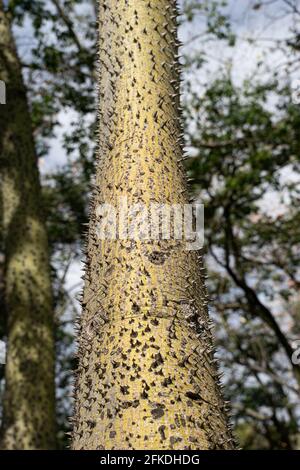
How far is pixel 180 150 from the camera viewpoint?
6.72ft

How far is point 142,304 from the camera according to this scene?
5.08 feet

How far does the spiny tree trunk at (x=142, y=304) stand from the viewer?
135 centimetres

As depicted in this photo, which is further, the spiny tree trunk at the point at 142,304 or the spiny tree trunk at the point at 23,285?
the spiny tree trunk at the point at 23,285

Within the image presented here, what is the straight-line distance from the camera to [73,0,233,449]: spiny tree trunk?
135 cm

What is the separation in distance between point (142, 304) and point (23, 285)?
4.03 m

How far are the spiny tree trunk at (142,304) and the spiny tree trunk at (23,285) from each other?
11.2 ft

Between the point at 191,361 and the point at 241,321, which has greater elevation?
the point at 241,321

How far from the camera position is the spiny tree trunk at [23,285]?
4828 mm

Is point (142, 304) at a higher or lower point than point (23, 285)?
lower

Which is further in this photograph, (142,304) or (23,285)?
(23,285)

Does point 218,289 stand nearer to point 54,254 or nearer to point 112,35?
point 54,254
